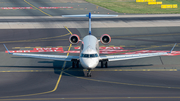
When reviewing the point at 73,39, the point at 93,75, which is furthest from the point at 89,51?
the point at 73,39

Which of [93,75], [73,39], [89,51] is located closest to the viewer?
[89,51]

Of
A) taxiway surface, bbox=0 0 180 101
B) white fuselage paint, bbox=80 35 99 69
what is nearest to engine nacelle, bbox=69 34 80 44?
white fuselage paint, bbox=80 35 99 69

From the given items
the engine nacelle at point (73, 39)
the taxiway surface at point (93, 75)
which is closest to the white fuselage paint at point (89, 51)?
the engine nacelle at point (73, 39)

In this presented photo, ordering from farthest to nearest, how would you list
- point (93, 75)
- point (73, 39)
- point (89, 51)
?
point (73, 39)
point (93, 75)
point (89, 51)

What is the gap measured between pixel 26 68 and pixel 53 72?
3.98 m

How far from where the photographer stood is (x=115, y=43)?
5178cm

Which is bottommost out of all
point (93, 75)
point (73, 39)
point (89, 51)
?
point (93, 75)

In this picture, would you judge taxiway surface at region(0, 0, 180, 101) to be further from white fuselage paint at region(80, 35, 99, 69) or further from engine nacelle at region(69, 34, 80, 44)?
engine nacelle at region(69, 34, 80, 44)

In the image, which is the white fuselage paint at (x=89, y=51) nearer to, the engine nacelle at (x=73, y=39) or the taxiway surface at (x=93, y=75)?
the engine nacelle at (x=73, y=39)

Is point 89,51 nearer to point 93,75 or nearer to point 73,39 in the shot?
point 93,75

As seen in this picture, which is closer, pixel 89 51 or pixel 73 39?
pixel 89 51

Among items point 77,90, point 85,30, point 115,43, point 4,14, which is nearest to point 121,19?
point 85,30

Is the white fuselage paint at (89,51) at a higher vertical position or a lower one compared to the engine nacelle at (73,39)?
lower

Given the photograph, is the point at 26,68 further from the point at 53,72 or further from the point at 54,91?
the point at 54,91
